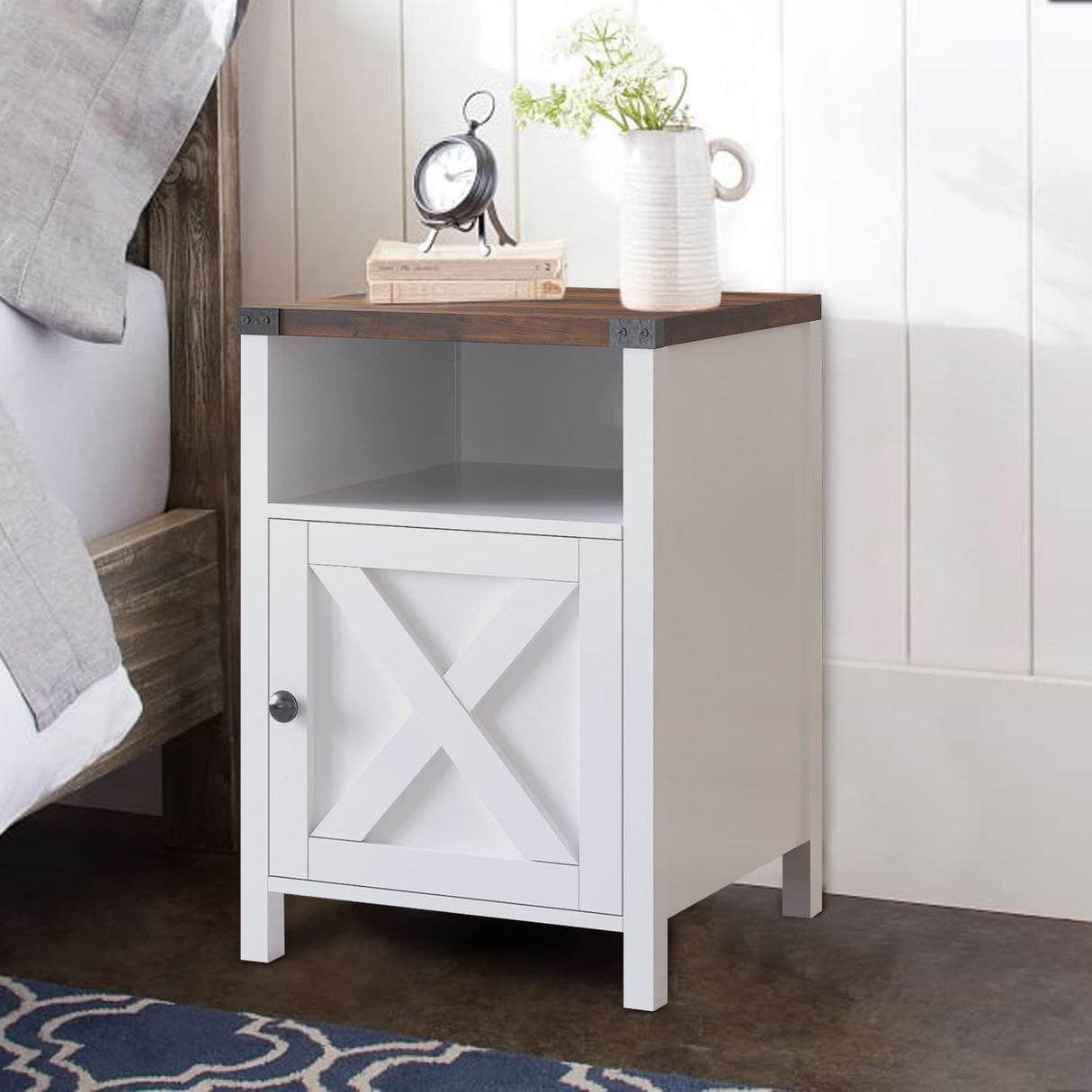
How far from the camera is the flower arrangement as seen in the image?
1.63 meters

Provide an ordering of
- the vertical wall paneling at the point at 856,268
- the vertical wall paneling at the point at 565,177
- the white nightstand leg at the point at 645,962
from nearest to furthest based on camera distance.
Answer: the white nightstand leg at the point at 645,962
the vertical wall paneling at the point at 856,268
the vertical wall paneling at the point at 565,177

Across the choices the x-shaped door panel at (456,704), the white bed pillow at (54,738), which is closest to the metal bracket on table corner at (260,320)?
the x-shaped door panel at (456,704)

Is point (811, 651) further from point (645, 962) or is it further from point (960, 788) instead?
point (645, 962)

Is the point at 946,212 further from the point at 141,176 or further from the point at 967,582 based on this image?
the point at 141,176

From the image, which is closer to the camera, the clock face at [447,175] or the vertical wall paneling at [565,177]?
the clock face at [447,175]

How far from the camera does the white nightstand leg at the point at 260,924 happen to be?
172 cm

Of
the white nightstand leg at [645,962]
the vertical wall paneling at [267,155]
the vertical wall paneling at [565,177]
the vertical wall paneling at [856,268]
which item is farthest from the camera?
the vertical wall paneling at [267,155]

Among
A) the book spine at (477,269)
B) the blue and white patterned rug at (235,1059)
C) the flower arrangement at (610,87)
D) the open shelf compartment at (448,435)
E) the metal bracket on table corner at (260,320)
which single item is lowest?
the blue and white patterned rug at (235,1059)

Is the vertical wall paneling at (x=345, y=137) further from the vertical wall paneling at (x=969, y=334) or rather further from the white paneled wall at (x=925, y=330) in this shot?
the vertical wall paneling at (x=969, y=334)

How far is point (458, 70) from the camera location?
6.41 ft

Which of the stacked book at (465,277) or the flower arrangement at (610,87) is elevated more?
the flower arrangement at (610,87)

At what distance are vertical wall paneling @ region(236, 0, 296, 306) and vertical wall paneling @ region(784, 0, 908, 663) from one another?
0.55 metres

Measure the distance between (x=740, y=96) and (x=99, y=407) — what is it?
27.6 inches

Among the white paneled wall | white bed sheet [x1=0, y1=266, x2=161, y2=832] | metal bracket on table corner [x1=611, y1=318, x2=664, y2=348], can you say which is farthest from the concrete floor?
metal bracket on table corner [x1=611, y1=318, x2=664, y2=348]
